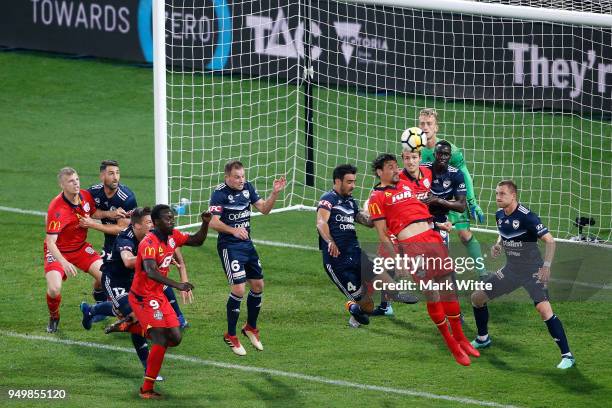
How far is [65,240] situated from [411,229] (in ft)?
13.2

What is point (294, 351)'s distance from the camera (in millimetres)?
13633

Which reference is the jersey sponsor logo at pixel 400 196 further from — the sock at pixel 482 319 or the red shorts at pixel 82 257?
the red shorts at pixel 82 257

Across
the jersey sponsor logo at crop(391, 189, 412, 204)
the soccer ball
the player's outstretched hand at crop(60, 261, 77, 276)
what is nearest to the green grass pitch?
the player's outstretched hand at crop(60, 261, 77, 276)

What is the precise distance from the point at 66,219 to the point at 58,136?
9.93 metres

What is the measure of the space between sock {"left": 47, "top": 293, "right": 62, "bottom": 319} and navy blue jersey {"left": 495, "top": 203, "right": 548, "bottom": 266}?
497cm

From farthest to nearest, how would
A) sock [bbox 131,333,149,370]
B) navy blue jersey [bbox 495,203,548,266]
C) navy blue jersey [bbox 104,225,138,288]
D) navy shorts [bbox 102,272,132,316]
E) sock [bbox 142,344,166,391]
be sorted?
1. navy blue jersey [bbox 495,203,548,266]
2. navy shorts [bbox 102,272,132,316]
3. navy blue jersey [bbox 104,225,138,288]
4. sock [bbox 131,333,149,370]
5. sock [bbox 142,344,166,391]

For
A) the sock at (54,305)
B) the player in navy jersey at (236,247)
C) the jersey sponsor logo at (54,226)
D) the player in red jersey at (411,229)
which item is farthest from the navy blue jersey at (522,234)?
the sock at (54,305)

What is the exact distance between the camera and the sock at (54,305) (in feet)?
45.8

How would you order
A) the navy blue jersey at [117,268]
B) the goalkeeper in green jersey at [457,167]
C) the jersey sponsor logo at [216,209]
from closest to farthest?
1. the navy blue jersey at [117,268]
2. the jersey sponsor logo at [216,209]
3. the goalkeeper in green jersey at [457,167]

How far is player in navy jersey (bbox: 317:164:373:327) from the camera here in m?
13.5

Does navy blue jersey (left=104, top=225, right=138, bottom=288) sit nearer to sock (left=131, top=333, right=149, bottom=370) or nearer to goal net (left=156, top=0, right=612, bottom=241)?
sock (left=131, top=333, right=149, bottom=370)

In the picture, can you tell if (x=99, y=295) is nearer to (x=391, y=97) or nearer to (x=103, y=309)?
(x=103, y=309)

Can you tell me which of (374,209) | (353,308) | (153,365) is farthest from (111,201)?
(374,209)

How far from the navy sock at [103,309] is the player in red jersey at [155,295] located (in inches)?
54.3
